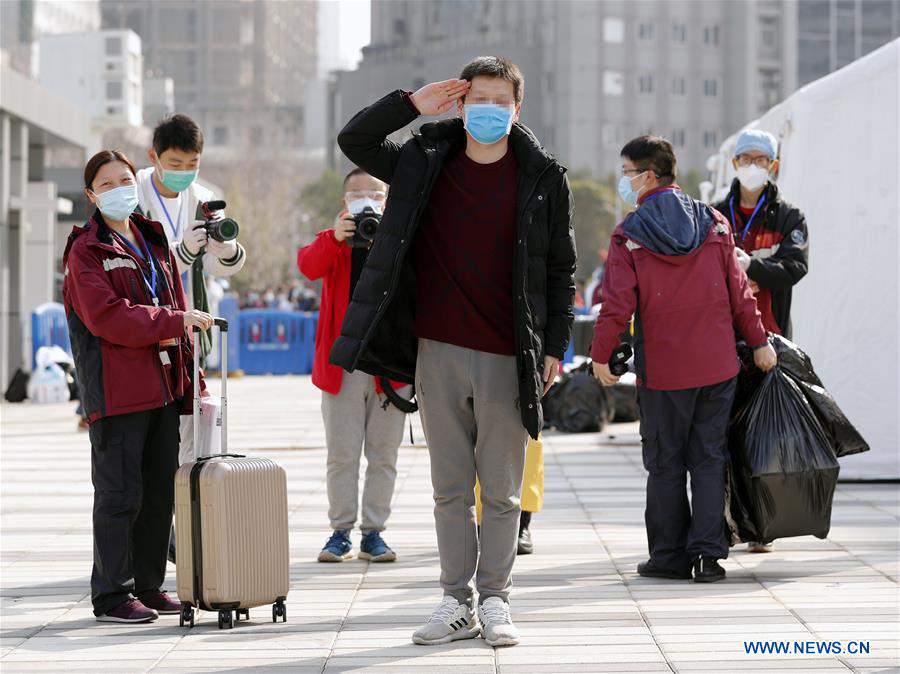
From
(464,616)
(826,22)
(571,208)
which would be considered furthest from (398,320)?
(826,22)

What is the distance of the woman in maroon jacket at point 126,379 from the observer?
5.38m

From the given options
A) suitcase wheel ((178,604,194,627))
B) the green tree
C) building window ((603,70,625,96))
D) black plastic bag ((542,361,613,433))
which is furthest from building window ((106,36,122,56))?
building window ((603,70,625,96))

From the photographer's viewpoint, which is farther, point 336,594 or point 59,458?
point 59,458

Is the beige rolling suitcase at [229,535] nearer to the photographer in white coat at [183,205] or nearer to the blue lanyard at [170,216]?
the photographer in white coat at [183,205]

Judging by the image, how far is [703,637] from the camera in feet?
16.7

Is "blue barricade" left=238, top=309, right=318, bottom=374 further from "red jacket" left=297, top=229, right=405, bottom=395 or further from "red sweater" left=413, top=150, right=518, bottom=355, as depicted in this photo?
"red sweater" left=413, top=150, right=518, bottom=355

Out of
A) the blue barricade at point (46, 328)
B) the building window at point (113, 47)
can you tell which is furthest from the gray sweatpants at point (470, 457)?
the building window at point (113, 47)

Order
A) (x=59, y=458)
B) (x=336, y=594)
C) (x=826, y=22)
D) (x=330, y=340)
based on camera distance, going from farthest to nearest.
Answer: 1. (x=826, y=22)
2. (x=59, y=458)
3. (x=330, y=340)
4. (x=336, y=594)

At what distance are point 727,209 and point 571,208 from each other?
8.56 feet

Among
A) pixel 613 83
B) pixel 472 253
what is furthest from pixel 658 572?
pixel 613 83

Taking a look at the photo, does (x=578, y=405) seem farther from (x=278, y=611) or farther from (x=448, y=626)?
(x=448, y=626)

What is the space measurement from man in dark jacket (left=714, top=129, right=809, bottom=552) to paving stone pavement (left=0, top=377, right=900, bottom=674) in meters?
0.92

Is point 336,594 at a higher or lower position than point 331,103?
lower

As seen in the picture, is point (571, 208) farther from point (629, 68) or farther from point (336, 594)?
point (629, 68)
